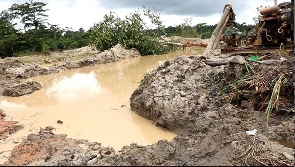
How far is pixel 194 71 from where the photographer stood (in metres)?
6.74

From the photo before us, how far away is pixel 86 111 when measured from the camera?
7.30 meters

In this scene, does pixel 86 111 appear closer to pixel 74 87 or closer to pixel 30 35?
pixel 74 87

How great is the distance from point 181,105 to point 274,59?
1.91m

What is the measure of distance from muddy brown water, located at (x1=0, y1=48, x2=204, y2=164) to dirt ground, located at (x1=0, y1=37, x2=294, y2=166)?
10.9 inches

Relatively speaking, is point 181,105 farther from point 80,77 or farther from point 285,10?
point 80,77

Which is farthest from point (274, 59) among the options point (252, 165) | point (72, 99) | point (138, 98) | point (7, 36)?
point (7, 36)

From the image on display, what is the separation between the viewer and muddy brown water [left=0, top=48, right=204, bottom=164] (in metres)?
5.59

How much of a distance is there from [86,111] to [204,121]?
304cm

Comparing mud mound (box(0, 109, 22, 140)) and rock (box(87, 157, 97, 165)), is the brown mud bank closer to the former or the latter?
mud mound (box(0, 109, 22, 140))

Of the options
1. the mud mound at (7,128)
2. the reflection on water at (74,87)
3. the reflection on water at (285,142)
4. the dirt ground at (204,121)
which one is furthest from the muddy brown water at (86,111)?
the reflection on water at (285,142)

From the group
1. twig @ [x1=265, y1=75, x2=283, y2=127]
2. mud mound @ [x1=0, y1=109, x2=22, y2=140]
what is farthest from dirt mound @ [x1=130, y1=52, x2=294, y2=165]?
mud mound @ [x1=0, y1=109, x2=22, y2=140]

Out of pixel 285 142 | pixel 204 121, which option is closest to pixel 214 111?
pixel 204 121

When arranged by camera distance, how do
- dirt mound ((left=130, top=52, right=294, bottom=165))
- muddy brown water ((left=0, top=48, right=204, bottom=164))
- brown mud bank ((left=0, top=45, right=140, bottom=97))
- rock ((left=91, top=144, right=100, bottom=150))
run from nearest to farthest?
dirt mound ((left=130, top=52, right=294, bottom=165))
rock ((left=91, top=144, right=100, bottom=150))
muddy brown water ((left=0, top=48, right=204, bottom=164))
brown mud bank ((left=0, top=45, right=140, bottom=97))

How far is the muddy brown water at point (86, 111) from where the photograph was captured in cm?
559
